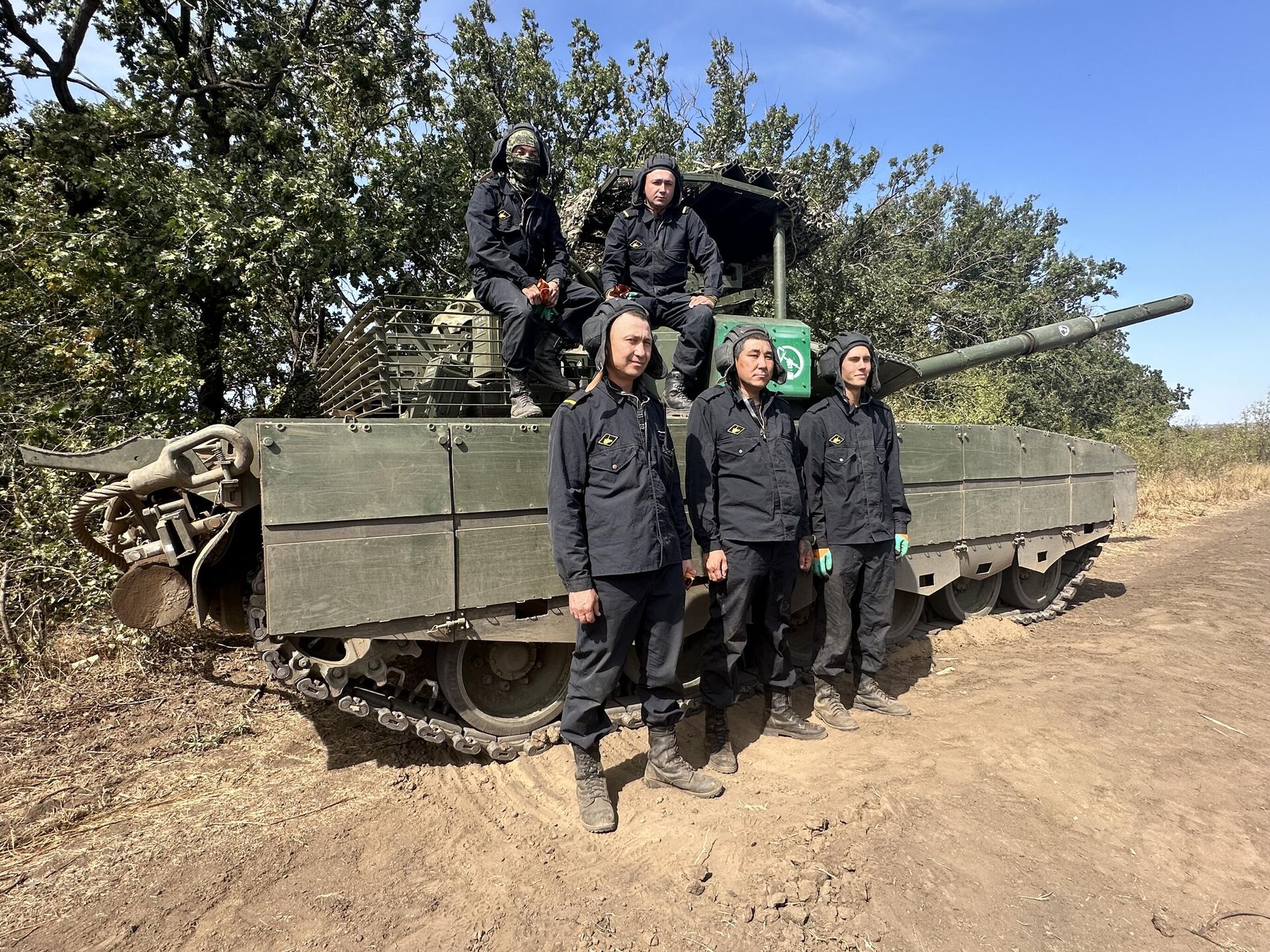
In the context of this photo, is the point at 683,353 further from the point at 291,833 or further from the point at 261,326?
the point at 261,326

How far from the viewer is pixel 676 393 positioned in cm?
477

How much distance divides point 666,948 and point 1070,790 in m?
2.31

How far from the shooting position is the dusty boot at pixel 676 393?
4.75 m

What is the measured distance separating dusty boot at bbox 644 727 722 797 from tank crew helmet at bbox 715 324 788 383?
1863mm

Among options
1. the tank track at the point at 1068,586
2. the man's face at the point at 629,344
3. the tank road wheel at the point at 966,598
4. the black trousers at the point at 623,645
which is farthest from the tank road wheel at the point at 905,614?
the man's face at the point at 629,344

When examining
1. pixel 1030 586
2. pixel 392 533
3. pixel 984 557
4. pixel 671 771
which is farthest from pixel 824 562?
pixel 1030 586

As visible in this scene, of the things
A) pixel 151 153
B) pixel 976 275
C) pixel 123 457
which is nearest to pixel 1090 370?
pixel 976 275

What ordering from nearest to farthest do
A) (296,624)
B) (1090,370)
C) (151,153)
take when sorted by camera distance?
1. (296,624)
2. (151,153)
3. (1090,370)

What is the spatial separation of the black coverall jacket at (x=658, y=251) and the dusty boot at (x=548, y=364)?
0.85 metres

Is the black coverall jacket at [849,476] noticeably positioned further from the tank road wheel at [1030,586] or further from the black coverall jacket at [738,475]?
the tank road wheel at [1030,586]

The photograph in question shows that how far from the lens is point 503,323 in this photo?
4113 millimetres

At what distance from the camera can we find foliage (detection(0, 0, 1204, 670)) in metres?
6.16

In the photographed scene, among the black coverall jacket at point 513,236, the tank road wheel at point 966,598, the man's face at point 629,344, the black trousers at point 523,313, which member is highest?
the black coverall jacket at point 513,236

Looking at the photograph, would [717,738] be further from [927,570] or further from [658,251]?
[658,251]
